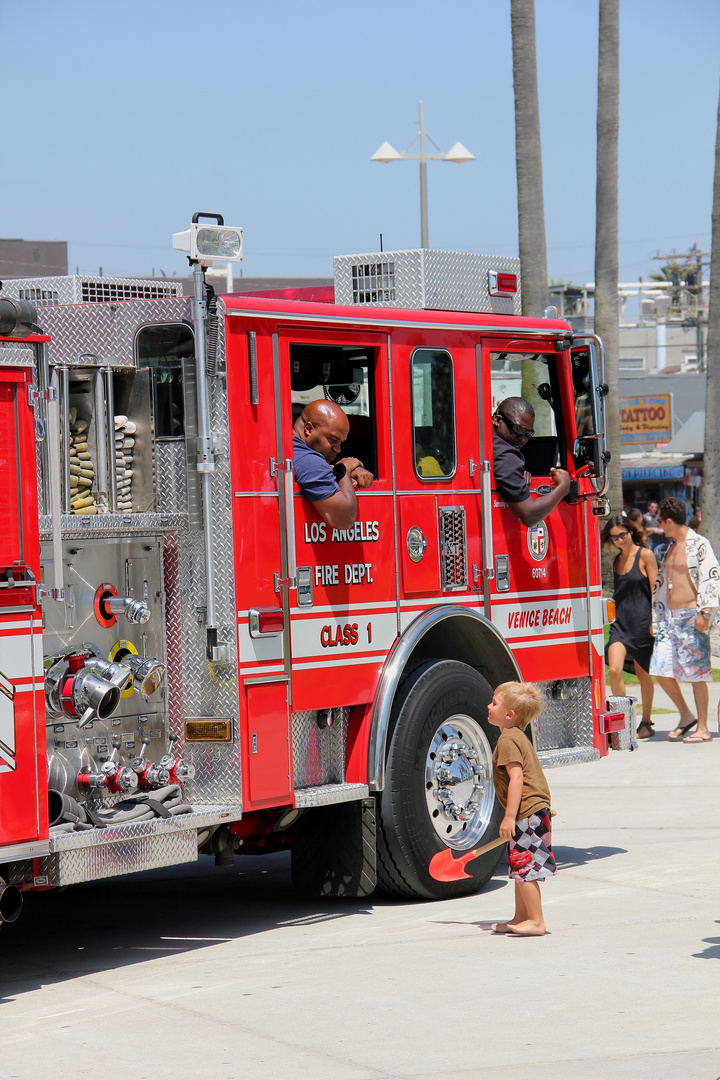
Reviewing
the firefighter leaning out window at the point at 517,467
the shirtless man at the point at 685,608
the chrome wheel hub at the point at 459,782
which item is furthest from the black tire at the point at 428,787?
the shirtless man at the point at 685,608

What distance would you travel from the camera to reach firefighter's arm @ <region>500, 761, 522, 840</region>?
644 cm

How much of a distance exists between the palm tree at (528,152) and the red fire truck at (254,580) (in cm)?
958

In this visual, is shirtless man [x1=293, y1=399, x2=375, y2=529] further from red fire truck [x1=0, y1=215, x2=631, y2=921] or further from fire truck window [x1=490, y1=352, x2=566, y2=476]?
fire truck window [x1=490, y1=352, x2=566, y2=476]

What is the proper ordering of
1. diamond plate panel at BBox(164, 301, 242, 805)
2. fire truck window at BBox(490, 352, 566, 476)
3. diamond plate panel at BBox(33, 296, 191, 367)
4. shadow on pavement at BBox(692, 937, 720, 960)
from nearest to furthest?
shadow on pavement at BBox(692, 937, 720, 960)
diamond plate panel at BBox(164, 301, 242, 805)
diamond plate panel at BBox(33, 296, 191, 367)
fire truck window at BBox(490, 352, 566, 476)

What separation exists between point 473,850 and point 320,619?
1535 mm

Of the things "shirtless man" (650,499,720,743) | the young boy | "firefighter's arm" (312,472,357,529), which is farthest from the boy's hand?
"shirtless man" (650,499,720,743)

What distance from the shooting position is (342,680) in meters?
6.83

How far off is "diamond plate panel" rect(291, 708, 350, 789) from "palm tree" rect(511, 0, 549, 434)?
11055 millimetres

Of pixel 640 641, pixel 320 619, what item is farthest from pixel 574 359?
pixel 640 641

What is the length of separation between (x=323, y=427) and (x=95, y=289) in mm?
1601

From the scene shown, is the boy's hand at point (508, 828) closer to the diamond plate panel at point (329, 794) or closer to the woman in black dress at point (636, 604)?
the diamond plate panel at point (329, 794)

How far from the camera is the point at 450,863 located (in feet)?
23.9

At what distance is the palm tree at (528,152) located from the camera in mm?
17250

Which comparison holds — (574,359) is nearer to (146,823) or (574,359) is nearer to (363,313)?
(363,313)
